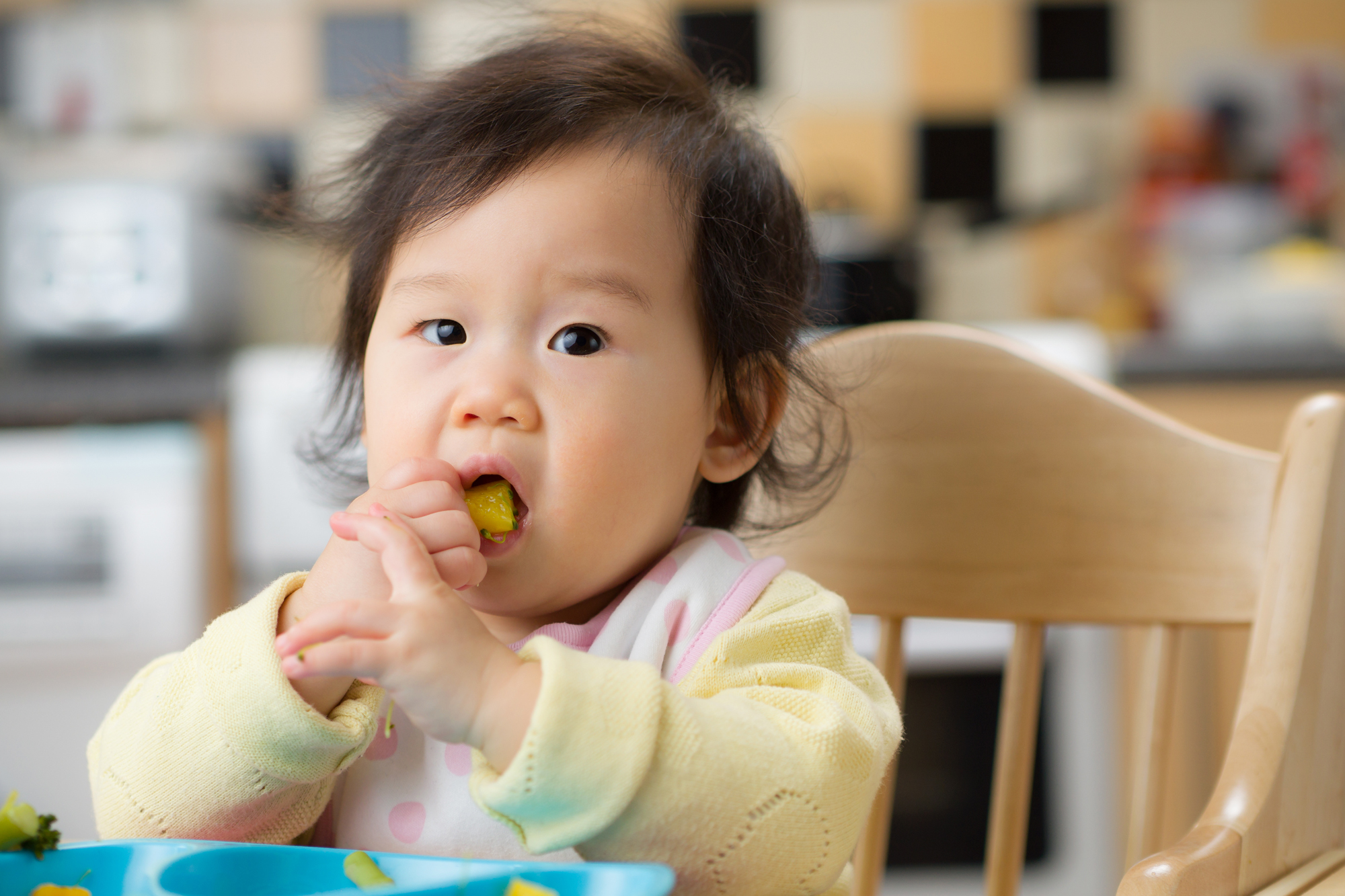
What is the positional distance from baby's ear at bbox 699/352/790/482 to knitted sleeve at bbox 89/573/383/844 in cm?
24

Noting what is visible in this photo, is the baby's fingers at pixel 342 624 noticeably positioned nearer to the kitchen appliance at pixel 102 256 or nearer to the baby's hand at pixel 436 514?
the baby's hand at pixel 436 514

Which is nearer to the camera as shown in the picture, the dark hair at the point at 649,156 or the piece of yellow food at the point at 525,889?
the piece of yellow food at the point at 525,889

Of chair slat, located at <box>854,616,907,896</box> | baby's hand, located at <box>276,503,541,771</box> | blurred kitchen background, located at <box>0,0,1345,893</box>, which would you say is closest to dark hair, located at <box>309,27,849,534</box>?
chair slat, located at <box>854,616,907,896</box>

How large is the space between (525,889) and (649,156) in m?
0.39

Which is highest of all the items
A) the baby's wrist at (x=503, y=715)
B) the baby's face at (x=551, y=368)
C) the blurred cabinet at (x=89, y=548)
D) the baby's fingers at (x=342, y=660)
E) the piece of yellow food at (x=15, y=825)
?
the baby's face at (x=551, y=368)

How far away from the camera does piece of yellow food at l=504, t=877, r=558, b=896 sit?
Answer: 405 millimetres

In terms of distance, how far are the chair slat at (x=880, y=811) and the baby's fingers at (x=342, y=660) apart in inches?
16.8

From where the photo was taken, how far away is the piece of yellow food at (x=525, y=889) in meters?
0.41

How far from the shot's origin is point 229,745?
0.54m

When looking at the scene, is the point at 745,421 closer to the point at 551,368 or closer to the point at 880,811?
the point at 551,368

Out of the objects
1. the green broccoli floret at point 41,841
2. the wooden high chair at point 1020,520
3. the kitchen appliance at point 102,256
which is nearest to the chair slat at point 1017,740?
the wooden high chair at point 1020,520

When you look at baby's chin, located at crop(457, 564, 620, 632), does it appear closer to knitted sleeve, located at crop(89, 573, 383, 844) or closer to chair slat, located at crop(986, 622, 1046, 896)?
knitted sleeve, located at crop(89, 573, 383, 844)

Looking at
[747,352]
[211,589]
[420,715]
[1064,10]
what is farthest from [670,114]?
[1064,10]

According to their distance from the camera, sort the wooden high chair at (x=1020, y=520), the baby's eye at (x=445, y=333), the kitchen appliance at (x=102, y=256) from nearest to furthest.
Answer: the baby's eye at (x=445, y=333) → the wooden high chair at (x=1020, y=520) → the kitchen appliance at (x=102, y=256)
